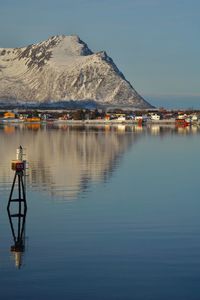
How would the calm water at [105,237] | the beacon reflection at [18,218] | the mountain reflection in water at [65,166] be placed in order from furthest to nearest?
1. the mountain reflection in water at [65,166]
2. the beacon reflection at [18,218]
3. the calm water at [105,237]

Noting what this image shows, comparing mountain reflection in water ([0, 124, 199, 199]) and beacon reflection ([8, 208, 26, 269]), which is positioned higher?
beacon reflection ([8, 208, 26, 269])

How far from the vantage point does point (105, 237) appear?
1309cm

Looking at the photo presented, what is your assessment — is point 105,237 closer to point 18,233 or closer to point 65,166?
point 18,233

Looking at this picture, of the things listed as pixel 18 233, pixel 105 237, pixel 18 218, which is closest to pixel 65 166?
pixel 18 218

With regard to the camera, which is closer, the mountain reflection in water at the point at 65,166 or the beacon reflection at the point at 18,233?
the beacon reflection at the point at 18,233

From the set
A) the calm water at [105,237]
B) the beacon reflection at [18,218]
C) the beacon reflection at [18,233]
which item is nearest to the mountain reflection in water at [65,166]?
the calm water at [105,237]

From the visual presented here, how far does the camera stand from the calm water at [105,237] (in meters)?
9.95

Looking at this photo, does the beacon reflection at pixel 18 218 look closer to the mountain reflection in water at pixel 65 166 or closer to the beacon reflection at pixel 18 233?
the beacon reflection at pixel 18 233

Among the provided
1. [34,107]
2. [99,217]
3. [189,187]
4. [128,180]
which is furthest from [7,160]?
[34,107]

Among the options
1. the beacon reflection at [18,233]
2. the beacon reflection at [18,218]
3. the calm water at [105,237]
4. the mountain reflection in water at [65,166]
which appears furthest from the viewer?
the mountain reflection in water at [65,166]

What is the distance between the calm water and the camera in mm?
9945

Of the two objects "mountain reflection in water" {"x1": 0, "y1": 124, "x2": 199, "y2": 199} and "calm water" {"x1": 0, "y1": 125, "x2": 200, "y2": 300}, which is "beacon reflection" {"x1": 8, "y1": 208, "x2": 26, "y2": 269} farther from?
"mountain reflection in water" {"x1": 0, "y1": 124, "x2": 199, "y2": 199}

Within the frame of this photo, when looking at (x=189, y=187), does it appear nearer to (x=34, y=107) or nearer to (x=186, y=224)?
(x=186, y=224)

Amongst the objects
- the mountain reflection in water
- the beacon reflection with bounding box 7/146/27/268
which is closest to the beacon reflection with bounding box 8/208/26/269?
the beacon reflection with bounding box 7/146/27/268
